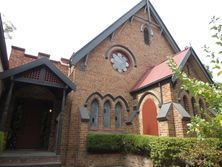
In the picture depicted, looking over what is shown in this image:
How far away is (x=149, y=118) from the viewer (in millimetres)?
12977

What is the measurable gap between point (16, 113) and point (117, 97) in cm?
660

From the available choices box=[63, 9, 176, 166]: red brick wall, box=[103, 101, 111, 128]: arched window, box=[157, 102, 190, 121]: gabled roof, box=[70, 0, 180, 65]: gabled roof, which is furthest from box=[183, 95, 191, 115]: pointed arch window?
box=[70, 0, 180, 65]: gabled roof

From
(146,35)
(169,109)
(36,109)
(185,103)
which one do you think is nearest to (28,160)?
(36,109)

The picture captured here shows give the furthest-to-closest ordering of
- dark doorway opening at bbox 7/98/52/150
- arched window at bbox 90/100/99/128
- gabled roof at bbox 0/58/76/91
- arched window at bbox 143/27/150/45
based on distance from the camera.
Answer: arched window at bbox 143/27/150/45 → arched window at bbox 90/100/99/128 → dark doorway opening at bbox 7/98/52/150 → gabled roof at bbox 0/58/76/91

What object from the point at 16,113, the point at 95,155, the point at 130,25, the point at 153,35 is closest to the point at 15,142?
the point at 16,113

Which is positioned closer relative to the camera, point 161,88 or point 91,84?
point 161,88

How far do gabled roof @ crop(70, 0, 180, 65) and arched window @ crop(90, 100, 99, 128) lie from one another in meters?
3.05

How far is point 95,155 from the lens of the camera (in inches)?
422

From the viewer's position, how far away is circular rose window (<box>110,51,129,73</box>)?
571 inches

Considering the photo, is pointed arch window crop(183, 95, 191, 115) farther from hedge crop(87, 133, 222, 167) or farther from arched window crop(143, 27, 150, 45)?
arched window crop(143, 27, 150, 45)

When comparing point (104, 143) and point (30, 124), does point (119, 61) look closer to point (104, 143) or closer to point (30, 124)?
point (104, 143)

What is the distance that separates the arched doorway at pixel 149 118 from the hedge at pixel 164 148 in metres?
2.40

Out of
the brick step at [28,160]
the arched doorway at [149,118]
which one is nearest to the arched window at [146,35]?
the arched doorway at [149,118]

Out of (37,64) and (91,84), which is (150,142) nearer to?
(91,84)
